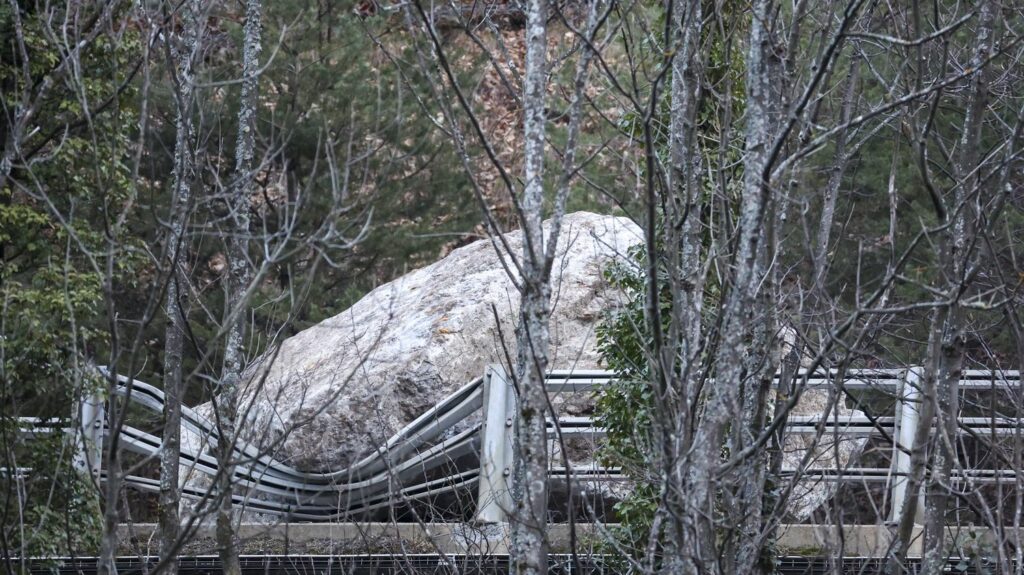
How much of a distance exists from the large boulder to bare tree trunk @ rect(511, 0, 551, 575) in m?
4.02

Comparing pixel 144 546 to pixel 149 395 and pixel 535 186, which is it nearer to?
pixel 149 395

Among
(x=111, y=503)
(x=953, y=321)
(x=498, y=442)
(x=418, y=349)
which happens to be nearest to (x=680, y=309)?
(x=953, y=321)

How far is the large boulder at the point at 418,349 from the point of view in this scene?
816 cm

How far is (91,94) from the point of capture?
710 cm

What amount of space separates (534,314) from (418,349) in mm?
4936

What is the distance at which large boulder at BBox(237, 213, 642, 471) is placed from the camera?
321 inches

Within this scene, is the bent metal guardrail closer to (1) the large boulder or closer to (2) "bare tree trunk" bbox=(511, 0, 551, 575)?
(1) the large boulder

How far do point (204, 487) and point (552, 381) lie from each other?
3.41m

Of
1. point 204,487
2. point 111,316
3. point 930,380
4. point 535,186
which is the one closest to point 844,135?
point 930,380

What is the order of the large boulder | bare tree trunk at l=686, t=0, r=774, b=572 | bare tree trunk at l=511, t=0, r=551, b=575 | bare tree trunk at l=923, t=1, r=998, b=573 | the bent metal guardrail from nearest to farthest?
bare tree trunk at l=686, t=0, r=774, b=572, bare tree trunk at l=511, t=0, r=551, b=575, bare tree trunk at l=923, t=1, r=998, b=573, the bent metal guardrail, the large boulder

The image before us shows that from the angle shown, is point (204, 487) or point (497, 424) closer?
point (497, 424)

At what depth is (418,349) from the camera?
848 cm

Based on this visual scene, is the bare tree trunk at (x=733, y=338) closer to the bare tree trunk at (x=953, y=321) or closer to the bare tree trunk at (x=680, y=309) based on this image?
the bare tree trunk at (x=680, y=309)

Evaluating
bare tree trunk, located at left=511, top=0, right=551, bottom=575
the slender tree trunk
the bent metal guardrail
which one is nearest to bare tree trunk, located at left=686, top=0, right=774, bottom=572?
bare tree trunk, located at left=511, top=0, right=551, bottom=575
